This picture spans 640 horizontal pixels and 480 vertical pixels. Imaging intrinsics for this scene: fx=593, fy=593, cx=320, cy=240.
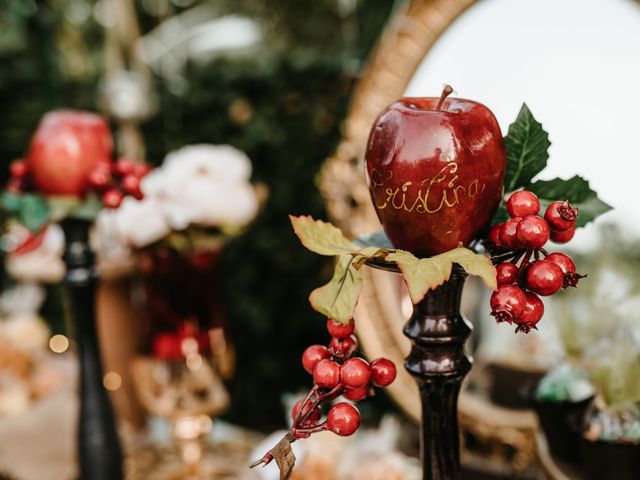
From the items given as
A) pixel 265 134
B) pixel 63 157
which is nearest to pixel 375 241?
pixel 63 157

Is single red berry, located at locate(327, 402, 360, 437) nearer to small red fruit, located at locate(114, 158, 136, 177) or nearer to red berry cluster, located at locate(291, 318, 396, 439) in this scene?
red berry cluster, located at locate(291, 318, 396, 439)

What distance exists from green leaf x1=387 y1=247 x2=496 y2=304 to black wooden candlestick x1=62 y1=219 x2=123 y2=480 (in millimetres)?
520

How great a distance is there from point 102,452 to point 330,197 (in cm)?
52

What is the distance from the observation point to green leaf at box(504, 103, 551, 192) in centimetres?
44

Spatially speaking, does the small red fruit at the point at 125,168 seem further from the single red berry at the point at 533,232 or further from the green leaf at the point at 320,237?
the single red berry at the point at 533,232

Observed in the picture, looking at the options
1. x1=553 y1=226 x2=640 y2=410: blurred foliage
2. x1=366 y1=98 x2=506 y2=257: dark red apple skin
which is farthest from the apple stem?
x1=553 y1=226 x2=640 y2=410: blurred foliage

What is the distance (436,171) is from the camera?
403mm

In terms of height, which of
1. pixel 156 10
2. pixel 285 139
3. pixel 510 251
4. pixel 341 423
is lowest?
pixel 341 423

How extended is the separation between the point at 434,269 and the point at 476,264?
3 centimetres

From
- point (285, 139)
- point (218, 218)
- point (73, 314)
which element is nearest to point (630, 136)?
point (218, 218)

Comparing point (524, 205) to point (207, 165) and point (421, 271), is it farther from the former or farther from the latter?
point (207, 165)

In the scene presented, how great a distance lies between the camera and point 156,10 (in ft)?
9.92

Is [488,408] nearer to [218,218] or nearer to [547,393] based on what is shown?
[547,393]

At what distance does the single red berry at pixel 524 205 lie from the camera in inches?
16.1
